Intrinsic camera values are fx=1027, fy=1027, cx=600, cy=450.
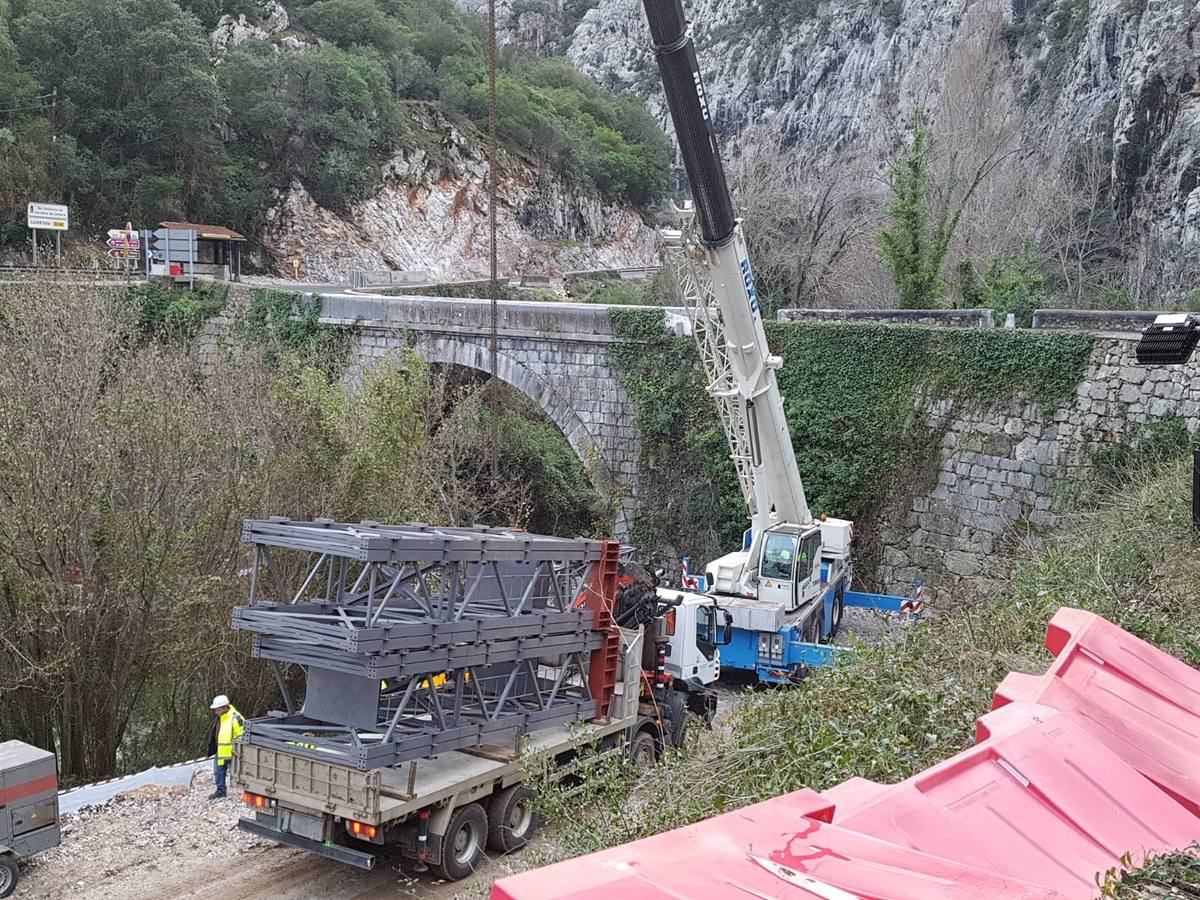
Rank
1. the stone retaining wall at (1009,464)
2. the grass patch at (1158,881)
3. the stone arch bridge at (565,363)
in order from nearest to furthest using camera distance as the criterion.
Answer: the grass patch at (1158,881)
the stone retaining wall at (1009,464)
the stone arch bridge at (565,363)

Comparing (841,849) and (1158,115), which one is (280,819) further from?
(1158,115)

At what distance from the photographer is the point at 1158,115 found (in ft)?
97.1

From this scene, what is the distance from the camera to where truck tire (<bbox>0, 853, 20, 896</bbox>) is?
24.9ft

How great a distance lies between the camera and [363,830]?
288 inches

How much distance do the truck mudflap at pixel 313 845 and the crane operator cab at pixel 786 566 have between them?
7.34m

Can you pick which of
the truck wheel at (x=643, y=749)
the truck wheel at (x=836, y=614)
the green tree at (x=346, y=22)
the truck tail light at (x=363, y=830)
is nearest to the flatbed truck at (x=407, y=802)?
the truck tail light at (x=363, y=830)

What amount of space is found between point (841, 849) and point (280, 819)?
5378mm

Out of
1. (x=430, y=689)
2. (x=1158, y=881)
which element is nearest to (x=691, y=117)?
(x=430, y=689)

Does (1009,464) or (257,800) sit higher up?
(1009,464)

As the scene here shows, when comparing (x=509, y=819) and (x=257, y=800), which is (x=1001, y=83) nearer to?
(x=509, y=819)

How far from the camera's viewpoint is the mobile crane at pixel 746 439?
487 inches

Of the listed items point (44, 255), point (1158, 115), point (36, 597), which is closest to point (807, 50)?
point (1158, 115)

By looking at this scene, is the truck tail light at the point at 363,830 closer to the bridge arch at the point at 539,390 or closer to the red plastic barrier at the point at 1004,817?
the red plastic barrier at the point at 1004,817

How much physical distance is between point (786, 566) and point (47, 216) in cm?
2503
